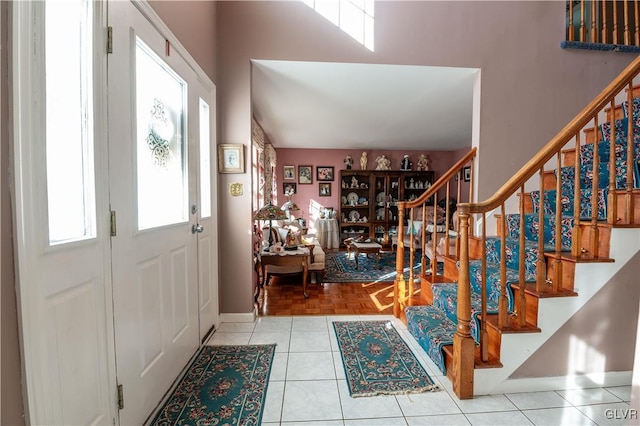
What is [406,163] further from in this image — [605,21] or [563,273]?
[563,273]

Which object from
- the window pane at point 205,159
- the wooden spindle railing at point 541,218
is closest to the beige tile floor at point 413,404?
the wooden spindle railing at point 541,218

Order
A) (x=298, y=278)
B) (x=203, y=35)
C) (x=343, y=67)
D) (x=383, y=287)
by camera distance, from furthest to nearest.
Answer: (x=298, y=278) < (x=383, y=287) < (x=343, y=67) < (x=203, y=35)

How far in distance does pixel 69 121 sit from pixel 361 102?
3105mm

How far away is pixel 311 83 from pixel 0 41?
2.51 meters

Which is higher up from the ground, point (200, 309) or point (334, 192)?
point (334, 192)

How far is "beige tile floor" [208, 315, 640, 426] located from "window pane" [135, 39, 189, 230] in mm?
1264

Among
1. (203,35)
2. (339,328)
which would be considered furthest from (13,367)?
(203,35)

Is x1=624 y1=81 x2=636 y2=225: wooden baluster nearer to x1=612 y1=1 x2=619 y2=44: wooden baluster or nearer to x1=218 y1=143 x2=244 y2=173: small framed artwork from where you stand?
x1=612 y1=1 x2=619 y2=44: wooden baluster

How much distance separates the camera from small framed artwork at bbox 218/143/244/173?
2.44 meters

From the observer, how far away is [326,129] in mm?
Answer: 4922

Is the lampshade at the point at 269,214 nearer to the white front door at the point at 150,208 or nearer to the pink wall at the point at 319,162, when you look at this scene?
the white front door at the point at 150,208

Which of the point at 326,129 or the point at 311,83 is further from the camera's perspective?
the point at 326,129

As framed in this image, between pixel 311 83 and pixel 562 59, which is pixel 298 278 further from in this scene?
pixel 562 59

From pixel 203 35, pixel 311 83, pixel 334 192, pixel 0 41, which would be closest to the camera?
pixel 0 41
